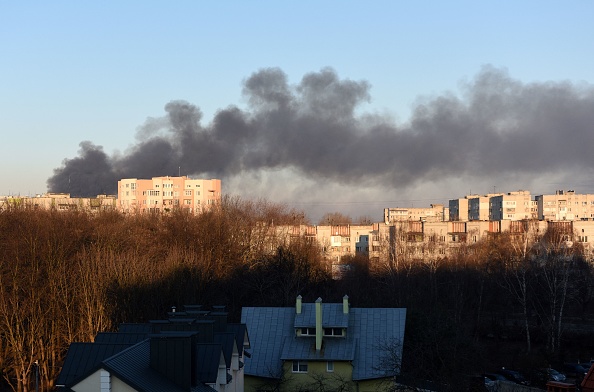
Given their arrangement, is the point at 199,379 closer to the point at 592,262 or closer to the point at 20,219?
the point at 20,219

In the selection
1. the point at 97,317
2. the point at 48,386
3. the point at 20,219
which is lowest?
the point at 48,386

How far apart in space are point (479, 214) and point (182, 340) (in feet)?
408

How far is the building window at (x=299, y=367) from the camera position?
1471 inches

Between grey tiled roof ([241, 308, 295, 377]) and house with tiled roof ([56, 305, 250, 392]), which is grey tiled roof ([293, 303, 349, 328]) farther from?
house with tiled roof ([56, 305, 250, 392])

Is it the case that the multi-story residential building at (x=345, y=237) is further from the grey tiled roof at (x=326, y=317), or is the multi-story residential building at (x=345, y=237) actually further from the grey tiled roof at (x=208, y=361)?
the grey tiled roof at (x=208, y=361)

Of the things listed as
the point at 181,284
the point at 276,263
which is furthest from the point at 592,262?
the point at 181,284

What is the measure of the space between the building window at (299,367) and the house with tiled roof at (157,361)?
35.9 feet

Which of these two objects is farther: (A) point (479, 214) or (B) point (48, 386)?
(A) point (479, 214)

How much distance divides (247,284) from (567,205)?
3628 inches

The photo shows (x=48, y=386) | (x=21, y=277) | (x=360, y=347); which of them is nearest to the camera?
(x=360, y=347)

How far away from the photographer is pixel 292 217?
99.2 meters

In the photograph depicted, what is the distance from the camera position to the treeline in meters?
42.6

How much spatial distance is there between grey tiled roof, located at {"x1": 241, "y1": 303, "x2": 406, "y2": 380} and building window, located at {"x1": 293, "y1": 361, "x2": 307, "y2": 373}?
0.39 m

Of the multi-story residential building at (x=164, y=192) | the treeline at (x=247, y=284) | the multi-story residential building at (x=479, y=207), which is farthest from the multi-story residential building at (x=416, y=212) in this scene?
the treeline at (x=247, y=284)
